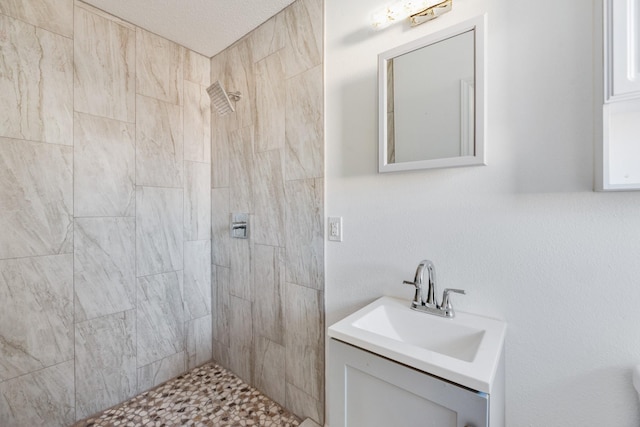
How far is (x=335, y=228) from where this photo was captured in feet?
4.68

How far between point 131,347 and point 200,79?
6.42ft

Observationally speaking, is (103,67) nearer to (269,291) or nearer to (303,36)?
(303,36)

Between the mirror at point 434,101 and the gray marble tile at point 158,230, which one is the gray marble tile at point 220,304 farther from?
the mirror at point 434,101

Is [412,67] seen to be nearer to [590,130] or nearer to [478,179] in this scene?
[478,179]

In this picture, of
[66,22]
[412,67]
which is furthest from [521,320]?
[66,22]

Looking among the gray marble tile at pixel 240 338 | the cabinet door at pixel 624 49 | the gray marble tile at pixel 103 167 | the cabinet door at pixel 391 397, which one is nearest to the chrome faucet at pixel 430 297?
the cabinet door at pixel 391 397

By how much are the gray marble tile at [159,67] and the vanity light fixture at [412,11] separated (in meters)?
1.50

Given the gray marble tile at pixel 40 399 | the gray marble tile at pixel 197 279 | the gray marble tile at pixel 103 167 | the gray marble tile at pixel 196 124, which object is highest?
the gray marble tile at pixel 196 124

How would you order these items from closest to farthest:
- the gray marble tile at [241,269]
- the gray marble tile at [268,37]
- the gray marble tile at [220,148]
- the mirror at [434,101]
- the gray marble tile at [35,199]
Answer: the mirror at [434,101] < the gray marble tile at [35,199] < the gray marble tile at [268,37] < the gray marble tile at [241,269] < the gray marble tile at [220,148]

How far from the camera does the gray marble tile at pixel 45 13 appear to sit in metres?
1.34

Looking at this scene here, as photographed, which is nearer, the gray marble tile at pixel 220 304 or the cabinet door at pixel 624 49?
the cabinet door at pixel 624 49

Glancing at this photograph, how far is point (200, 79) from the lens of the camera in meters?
2.10

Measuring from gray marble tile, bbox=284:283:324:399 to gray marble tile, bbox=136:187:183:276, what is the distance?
938 mm

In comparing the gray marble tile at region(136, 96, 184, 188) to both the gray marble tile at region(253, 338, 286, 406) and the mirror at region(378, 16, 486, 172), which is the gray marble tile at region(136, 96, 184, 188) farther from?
the mirror at region(378, 16, 486, 172)
